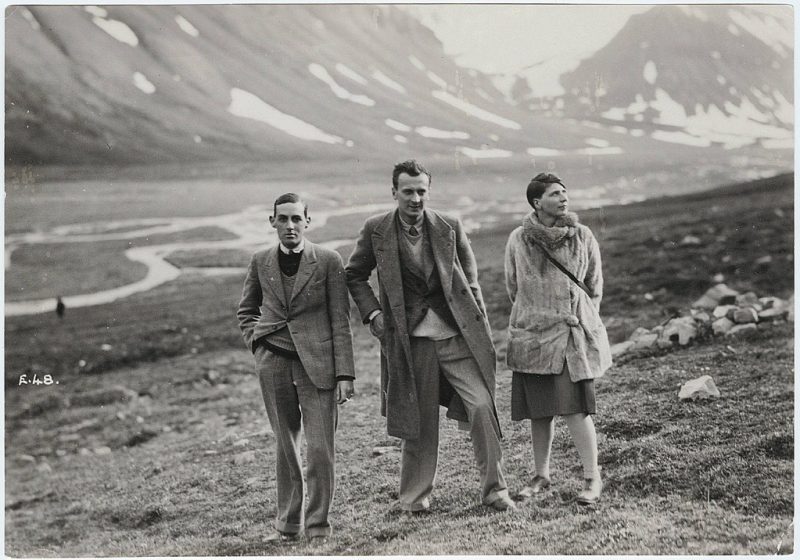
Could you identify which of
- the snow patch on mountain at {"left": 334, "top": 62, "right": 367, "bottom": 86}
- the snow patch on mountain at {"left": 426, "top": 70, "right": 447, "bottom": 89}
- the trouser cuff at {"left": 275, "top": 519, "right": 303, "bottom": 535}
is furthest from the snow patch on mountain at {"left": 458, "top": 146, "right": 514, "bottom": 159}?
the trouser cuff at {"left": 275, "top": 519, "right": 303, "bottom": 535}

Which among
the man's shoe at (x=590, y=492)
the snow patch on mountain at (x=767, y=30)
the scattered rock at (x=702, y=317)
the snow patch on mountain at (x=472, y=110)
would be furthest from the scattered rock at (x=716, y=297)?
the man's shoe at (x=590, y=492)

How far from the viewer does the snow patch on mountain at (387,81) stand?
12.5m

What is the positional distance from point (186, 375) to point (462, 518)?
754cm

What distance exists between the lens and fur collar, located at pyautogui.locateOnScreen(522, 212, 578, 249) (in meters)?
4.78

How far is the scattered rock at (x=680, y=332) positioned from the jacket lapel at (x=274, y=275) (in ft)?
15.2

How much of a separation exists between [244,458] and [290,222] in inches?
133

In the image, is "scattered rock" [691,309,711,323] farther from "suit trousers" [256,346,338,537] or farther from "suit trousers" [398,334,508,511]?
"suit trousers" [256,346,338,537]

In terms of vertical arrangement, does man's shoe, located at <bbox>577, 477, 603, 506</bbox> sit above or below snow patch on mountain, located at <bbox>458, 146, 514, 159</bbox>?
below

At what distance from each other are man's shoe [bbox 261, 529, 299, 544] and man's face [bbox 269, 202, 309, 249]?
175 cm

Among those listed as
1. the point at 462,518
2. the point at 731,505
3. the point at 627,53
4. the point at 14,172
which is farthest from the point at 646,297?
the point at 14,172

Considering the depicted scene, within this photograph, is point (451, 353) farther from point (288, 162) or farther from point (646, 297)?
point (288, 162)

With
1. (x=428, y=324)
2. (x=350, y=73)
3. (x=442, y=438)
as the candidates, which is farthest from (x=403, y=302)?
(x=350, y=73)

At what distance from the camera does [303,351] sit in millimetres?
4664

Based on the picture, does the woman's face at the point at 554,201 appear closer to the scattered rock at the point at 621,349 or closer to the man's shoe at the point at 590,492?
the man's shoe at the point at 590,492
